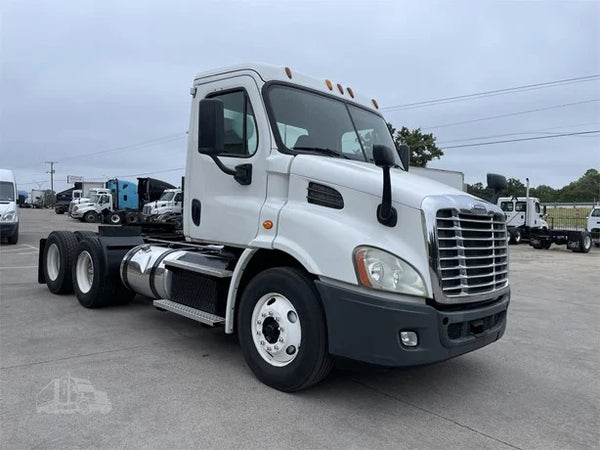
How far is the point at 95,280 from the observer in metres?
6.77

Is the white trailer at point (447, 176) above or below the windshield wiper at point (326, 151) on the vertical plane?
above

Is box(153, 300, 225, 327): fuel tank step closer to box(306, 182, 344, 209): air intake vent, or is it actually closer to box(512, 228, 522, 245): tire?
box(306, 182, 344, 209): air intake vent

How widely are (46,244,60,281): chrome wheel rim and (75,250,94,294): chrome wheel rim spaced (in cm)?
91

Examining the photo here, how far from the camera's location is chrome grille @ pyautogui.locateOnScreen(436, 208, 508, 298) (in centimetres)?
352

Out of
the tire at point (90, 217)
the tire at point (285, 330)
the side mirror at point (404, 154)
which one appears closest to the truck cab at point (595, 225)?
the side mirror at point (404, 154)

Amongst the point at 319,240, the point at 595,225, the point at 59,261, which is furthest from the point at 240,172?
the point at 595,225

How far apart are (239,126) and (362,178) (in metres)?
1.42

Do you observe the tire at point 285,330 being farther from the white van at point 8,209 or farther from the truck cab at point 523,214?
the truck cab at point 523,214

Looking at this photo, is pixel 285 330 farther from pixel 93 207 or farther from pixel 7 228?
pixel 93 207

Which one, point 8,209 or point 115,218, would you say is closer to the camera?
point 8,209

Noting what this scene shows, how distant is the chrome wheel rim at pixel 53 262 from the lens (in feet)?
26.1

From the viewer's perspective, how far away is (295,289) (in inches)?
149
